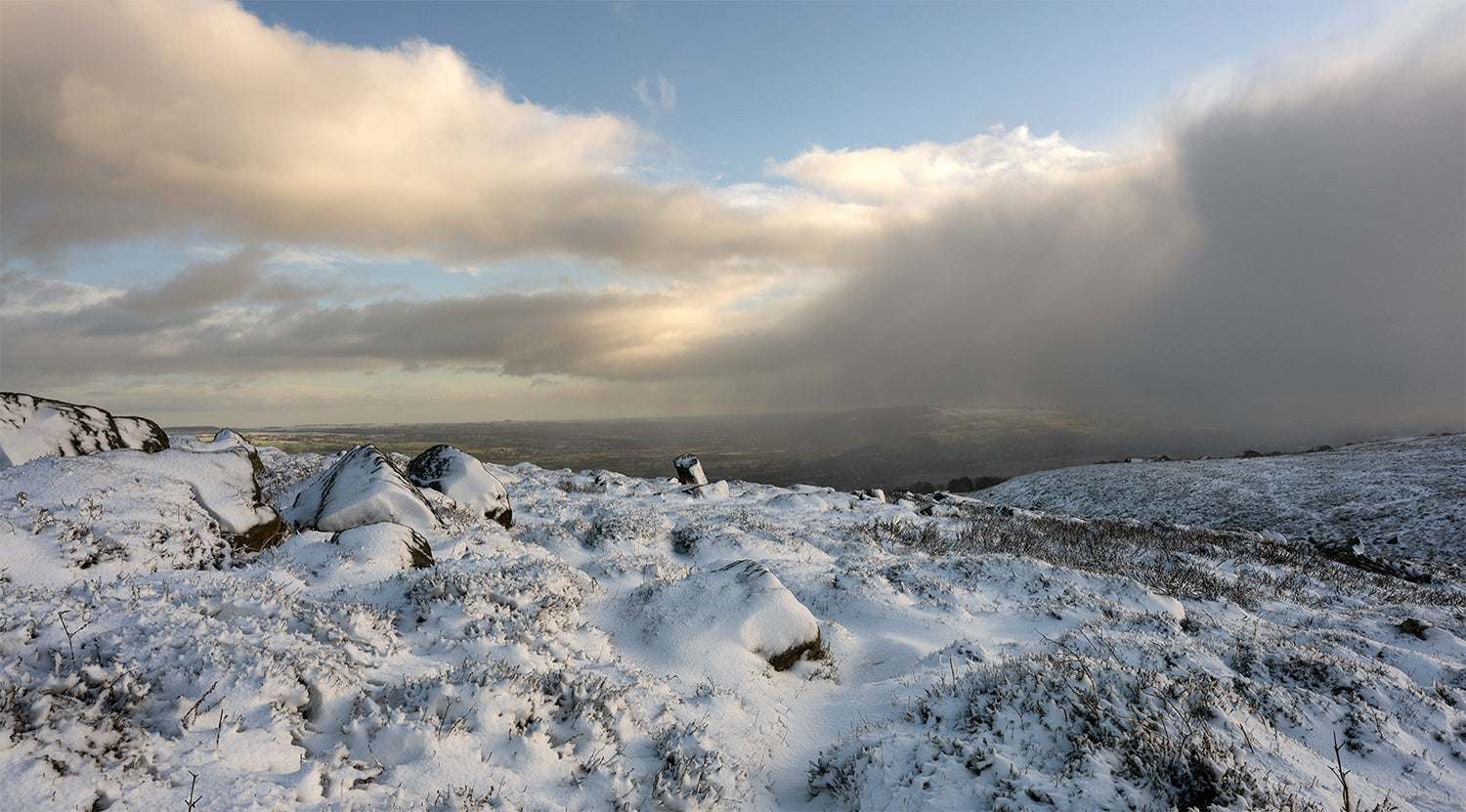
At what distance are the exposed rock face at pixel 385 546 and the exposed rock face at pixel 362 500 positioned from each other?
119cm

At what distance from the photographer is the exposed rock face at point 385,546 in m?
9.66

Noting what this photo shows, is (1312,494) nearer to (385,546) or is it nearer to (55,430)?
(385,546)

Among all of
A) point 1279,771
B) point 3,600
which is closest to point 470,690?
point 3,600

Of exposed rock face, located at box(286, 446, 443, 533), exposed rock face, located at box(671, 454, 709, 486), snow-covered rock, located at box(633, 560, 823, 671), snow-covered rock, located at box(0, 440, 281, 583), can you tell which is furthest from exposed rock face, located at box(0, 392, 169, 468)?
exposed rock face, located at box(671, 454, 709, 486)

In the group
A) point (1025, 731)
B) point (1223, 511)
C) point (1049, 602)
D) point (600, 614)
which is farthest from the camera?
point (1223, 511)

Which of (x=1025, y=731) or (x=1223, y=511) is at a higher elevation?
(x=1025, y=731)

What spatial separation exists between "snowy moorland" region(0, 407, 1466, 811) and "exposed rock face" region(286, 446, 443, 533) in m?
0.09

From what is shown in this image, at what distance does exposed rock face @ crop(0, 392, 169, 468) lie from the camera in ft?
38.8

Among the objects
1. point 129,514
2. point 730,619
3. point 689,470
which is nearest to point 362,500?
point 129,514

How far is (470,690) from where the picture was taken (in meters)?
5.52

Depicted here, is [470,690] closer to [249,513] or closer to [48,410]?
[249,513]

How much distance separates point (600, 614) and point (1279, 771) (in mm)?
8088

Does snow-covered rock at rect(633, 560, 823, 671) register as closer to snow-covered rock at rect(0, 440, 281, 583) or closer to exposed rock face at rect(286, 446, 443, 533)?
exposed rock face at rect(286, 446, 443, 533)

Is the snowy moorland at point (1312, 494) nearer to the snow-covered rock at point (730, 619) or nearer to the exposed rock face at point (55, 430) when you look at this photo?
the snow-covered rock at point (730, 619)
